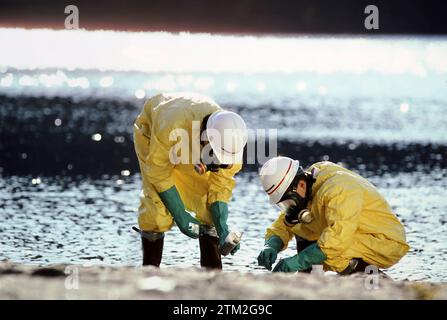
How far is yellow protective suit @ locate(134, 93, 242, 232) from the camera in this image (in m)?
7.84

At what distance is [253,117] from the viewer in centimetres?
2394

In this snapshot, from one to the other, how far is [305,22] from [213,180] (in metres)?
84.8

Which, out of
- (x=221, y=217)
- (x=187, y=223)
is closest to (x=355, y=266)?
(x=221, y=217)

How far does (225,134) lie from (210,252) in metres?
1.31

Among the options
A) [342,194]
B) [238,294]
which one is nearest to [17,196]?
[342,194]

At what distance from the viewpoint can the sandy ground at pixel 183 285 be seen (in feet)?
19.4

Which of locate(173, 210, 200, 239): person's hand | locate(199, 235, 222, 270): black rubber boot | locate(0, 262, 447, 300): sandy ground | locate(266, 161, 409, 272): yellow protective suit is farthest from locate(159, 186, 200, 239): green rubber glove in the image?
locate(0, 262, 447, 300): sandy ground

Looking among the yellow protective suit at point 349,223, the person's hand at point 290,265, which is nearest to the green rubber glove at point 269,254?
the yellow protective suit at point 349,223

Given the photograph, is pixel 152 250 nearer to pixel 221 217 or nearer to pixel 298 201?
pixel 221 217

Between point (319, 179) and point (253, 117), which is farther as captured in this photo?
point (253, 117)

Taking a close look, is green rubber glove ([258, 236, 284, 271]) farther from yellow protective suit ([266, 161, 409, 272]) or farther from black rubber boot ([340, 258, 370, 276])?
black rubber boot ([340, 258, 370, 276])

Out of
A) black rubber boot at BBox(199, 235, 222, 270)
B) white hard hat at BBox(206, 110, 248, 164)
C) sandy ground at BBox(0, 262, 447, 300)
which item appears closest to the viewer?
sandy ground at BBox(0, 262, 447, 300)

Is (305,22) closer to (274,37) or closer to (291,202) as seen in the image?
(274,37)

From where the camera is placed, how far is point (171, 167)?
812 centimetres
